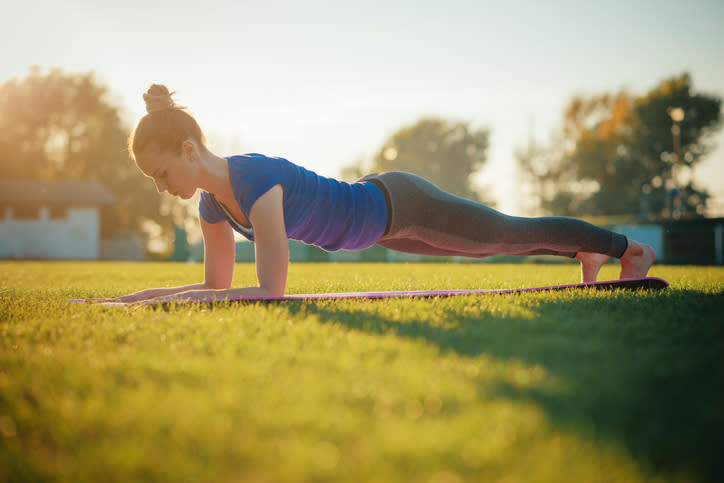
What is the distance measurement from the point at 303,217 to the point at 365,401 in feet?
6.77

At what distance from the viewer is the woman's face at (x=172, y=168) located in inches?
116

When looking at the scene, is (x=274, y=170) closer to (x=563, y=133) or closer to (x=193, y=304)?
(x=193, y=304)

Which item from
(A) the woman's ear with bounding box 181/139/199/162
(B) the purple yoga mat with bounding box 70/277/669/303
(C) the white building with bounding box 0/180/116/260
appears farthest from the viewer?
(C) the white building with bounding box 0/180/116/260

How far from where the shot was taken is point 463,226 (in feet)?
11.1

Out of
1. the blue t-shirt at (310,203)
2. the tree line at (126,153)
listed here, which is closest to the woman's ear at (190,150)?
the blue t-shirt at (310,203)

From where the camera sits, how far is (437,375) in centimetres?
140

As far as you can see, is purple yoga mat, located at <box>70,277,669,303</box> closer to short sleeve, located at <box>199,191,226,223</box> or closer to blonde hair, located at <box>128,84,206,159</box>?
short sleeve, located at <box>199,191,226,223</box>

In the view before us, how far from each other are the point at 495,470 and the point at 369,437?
0.26 meters

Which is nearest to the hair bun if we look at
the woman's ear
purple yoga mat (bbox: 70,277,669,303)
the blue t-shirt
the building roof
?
the woman's ear

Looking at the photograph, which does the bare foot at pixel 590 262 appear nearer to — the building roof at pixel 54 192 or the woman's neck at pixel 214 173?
the woman's neck at pixel 214 173

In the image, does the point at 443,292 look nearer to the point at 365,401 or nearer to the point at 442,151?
the point at 365,401

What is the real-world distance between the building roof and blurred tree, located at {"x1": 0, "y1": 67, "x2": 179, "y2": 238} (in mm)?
4271

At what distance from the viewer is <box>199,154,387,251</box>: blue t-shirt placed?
2910mm

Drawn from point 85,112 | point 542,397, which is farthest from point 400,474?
point 85,112
